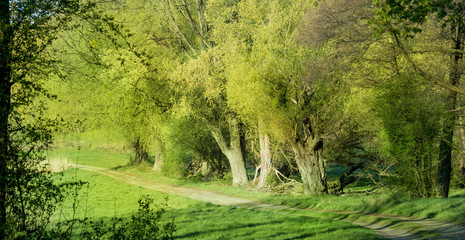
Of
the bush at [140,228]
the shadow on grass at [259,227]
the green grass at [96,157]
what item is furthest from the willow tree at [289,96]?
the green grass at [96,157]

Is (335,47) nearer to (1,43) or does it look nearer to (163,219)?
(163,219)

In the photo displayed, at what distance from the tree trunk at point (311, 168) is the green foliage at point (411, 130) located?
451cm

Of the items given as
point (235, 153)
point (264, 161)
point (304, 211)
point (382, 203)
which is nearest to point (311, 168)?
point (304, 211)

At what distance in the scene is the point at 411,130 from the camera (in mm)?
15688

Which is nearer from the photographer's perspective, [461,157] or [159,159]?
[461,157]

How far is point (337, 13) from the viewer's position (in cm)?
1756

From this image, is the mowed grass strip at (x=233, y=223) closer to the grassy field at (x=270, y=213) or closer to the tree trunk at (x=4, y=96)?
the grassy field at (x=270, y=213)

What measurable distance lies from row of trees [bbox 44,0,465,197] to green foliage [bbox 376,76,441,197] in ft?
0.14

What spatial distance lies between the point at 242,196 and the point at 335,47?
8.81 metres

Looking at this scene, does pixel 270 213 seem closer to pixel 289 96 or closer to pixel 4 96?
pixel 289 96

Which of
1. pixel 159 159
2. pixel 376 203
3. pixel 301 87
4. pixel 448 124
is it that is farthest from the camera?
pixel 159 159

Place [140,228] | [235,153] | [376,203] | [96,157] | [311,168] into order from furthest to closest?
[96,157], [235,153], [311,168], [376,203], [140,228]

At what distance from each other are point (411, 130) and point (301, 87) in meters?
5.91

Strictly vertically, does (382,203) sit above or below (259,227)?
above
